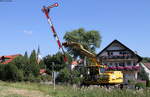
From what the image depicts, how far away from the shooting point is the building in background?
173 ft

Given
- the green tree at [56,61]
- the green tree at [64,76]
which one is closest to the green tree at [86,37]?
the green tree at [56,61]

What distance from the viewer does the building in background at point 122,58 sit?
52812mm

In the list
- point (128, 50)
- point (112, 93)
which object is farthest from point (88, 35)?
point (112, 93)

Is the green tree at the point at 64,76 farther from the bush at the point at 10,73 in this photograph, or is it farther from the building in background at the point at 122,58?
the building in background at the point at 122,58

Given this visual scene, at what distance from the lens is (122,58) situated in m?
54.5

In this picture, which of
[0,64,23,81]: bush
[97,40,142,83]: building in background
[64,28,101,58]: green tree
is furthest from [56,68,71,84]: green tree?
[64,28,101,58]: green tree

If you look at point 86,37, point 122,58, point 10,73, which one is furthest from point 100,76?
point 86,37

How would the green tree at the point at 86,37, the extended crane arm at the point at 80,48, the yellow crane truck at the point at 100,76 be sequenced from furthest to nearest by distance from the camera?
the green tree at the point at 86,37, the extended crane arm at the point at 80,48, the yellow crane truck at the point at 100,76

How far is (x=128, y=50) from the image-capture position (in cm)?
5453

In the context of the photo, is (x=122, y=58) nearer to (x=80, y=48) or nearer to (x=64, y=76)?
(x=64, y=76)

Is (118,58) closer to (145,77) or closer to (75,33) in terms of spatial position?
(145,77)

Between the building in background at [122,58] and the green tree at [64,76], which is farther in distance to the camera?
the building in background at [122,58]

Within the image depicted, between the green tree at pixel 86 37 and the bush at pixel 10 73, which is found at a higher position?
the green tree at pixel 86 37

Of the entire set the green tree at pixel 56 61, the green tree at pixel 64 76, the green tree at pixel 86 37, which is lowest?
the green tree at pixel 64 76
